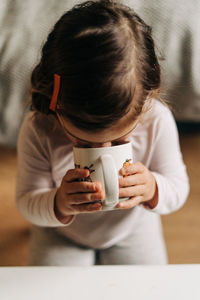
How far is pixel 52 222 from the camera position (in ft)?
2.17

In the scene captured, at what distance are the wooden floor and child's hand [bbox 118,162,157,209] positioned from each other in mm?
485

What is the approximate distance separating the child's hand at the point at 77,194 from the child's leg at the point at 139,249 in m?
0.23

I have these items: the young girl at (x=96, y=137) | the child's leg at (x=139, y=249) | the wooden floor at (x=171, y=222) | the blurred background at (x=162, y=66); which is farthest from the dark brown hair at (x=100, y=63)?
the wooden floor at (x=171, y=222)

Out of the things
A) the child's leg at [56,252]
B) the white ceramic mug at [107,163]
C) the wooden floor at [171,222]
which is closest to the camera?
the white ceramic mug at [107,163]

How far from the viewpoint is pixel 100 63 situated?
44cm

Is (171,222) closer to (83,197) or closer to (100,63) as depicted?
(83,197)

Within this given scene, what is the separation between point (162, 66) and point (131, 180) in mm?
400

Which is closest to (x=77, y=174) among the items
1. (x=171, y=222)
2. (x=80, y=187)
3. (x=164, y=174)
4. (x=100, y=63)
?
(x=80, y=187)

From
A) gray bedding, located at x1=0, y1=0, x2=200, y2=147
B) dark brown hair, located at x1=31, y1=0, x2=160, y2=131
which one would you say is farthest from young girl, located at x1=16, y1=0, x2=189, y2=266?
gray bedding, located at x1=0, y1=0, x2=200, y2=147

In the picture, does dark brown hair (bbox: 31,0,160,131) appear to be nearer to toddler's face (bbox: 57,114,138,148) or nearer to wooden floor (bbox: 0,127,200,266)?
toddler's face (bbox: 57,114,138,148)

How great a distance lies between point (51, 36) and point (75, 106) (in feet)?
0.41

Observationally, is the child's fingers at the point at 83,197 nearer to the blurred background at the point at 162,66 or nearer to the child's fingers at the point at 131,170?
the child's fingers at the point at 131,170

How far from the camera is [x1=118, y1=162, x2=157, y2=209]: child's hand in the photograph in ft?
1.69

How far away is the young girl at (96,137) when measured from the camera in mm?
455
